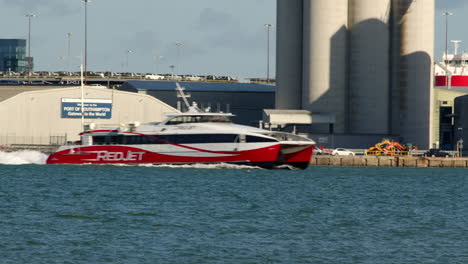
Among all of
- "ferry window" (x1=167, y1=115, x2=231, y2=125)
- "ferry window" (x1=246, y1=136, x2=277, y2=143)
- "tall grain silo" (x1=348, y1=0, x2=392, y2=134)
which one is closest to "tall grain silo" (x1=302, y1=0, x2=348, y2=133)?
"tall grain silo" (x1=348, y1=0, x2=392, y2=134)

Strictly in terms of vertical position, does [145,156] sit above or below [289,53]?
below

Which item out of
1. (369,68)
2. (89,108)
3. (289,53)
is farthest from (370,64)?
(89,108)

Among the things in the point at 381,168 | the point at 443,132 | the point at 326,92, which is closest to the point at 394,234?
the point at 381,168

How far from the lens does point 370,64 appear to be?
356ft

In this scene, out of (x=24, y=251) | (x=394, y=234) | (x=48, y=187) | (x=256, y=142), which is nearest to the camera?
(x=24, y=251)

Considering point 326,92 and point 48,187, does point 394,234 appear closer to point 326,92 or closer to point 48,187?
point 48,187

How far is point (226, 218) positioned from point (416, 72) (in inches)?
2611

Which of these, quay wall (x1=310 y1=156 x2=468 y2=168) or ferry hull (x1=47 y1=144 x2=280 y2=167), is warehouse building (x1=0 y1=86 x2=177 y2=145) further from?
quay wall (x1=310 y1=156 x2=468 y2=168)

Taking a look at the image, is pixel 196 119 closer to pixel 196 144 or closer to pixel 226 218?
pixel 196 144

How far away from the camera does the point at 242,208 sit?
5141cm

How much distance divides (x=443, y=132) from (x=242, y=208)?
7561 cm

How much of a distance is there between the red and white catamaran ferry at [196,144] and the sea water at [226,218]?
1.46 metres

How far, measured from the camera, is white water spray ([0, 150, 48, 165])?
87.6 metres

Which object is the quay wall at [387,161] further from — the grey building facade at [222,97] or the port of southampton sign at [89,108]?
the grey building facade at [222,97]
